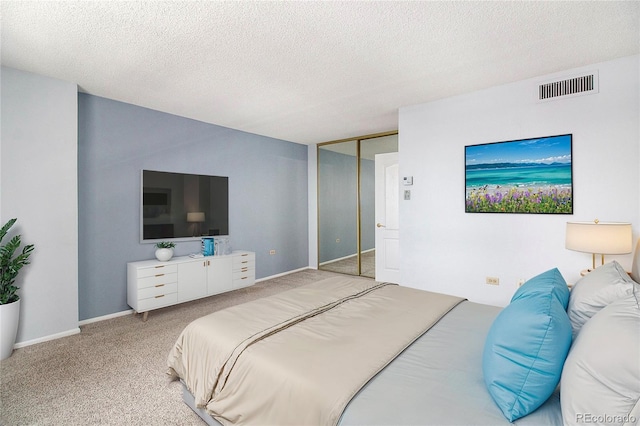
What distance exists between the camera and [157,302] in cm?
360

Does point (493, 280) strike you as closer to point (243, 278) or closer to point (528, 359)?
point (528, 359)

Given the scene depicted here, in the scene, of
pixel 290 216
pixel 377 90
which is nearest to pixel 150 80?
pixel 377 90

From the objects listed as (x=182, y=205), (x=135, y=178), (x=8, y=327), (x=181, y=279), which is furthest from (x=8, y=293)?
(x=182, y=205)

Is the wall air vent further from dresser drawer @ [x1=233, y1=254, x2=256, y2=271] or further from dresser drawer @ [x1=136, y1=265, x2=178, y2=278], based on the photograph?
dresser drawer @ [x1=136, y1=265, x2=178, y2=278]

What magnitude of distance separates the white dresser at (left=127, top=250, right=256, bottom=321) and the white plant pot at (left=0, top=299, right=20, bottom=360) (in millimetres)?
997

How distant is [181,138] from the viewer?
4.33 metres

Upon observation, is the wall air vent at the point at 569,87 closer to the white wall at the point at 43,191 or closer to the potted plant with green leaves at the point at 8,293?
the white wall at the point at 43,191

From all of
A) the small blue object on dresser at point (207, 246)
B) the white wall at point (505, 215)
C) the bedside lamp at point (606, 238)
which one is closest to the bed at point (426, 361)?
the bedside lamp at point (606, 238)

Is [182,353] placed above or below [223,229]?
below

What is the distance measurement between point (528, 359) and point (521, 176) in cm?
A: 276

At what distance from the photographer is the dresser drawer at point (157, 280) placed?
3494 millimetres

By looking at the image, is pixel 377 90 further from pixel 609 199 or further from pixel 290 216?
pixel 290 216

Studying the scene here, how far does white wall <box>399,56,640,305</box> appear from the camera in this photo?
2762 mm

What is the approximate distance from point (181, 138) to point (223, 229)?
150 centimetres
